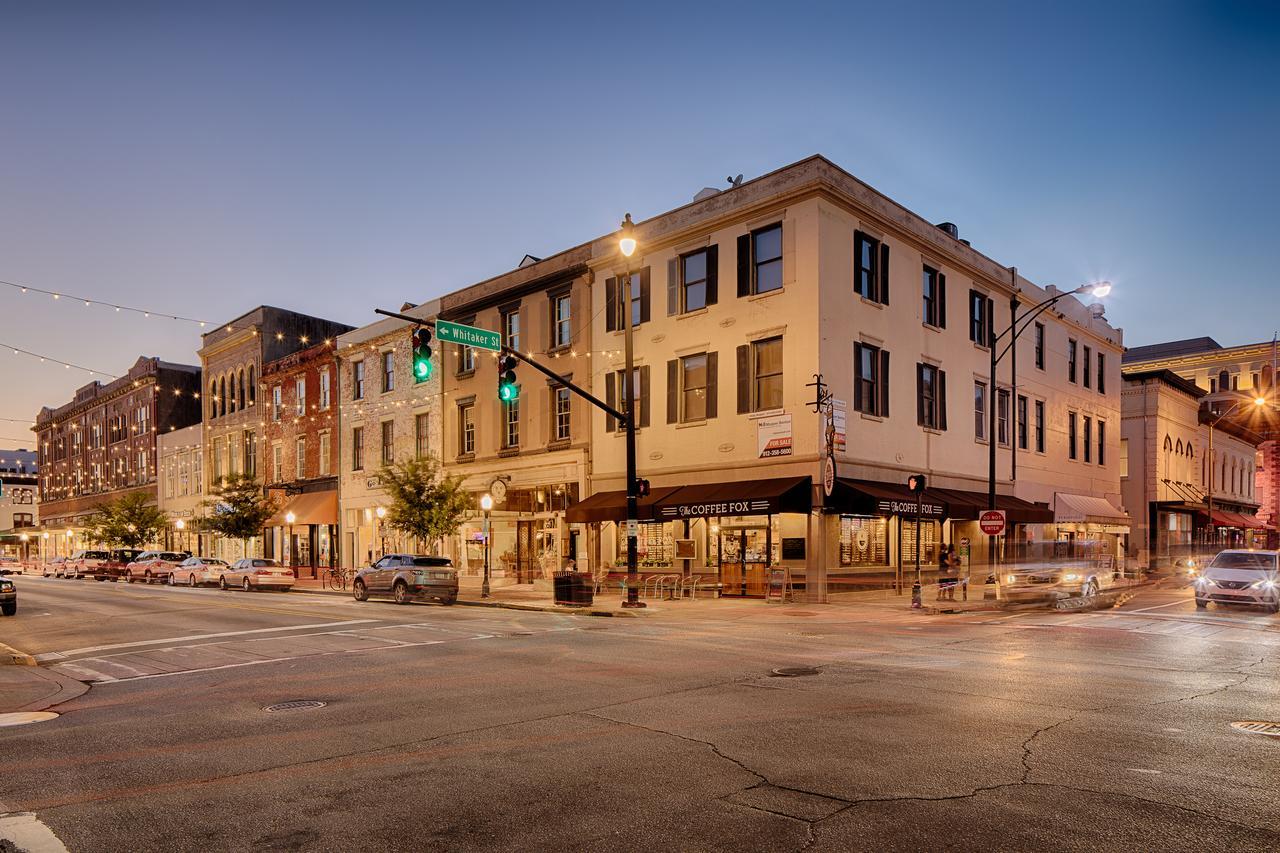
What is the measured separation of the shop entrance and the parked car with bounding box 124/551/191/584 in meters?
31.2

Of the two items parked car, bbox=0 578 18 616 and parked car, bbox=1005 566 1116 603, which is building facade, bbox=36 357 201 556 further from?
parked car, bbox=1005 566 1116 603

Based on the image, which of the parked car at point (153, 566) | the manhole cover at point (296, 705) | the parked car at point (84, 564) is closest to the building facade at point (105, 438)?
the parked car at point (84, 564)

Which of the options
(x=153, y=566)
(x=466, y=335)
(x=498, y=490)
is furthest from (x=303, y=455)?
(x=466, y=335)

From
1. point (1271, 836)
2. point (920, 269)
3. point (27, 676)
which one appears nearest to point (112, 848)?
point (1271, 836)

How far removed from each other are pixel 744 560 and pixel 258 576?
22143 millimetres

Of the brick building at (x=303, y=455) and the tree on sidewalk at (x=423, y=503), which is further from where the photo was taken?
the brick building at (x=303, y=455)

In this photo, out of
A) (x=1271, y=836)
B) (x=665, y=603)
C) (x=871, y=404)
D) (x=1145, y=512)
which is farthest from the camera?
(x=1145, y=512)

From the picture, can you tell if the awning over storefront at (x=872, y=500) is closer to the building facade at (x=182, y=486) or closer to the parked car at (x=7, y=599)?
the parked car at (x=7, y=599)

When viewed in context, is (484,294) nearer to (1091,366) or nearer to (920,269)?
(920,269)

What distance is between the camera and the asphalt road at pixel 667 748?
564 centimetres

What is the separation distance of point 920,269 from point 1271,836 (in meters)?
27.0

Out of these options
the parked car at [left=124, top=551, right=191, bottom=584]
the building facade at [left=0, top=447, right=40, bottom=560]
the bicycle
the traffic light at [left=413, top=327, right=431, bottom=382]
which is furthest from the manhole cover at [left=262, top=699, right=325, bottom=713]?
the building facade at [left=0, top=447, right=40, bottom=560]

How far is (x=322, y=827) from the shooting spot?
5789 millimetres

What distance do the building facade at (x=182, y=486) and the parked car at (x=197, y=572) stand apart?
16.9 m
